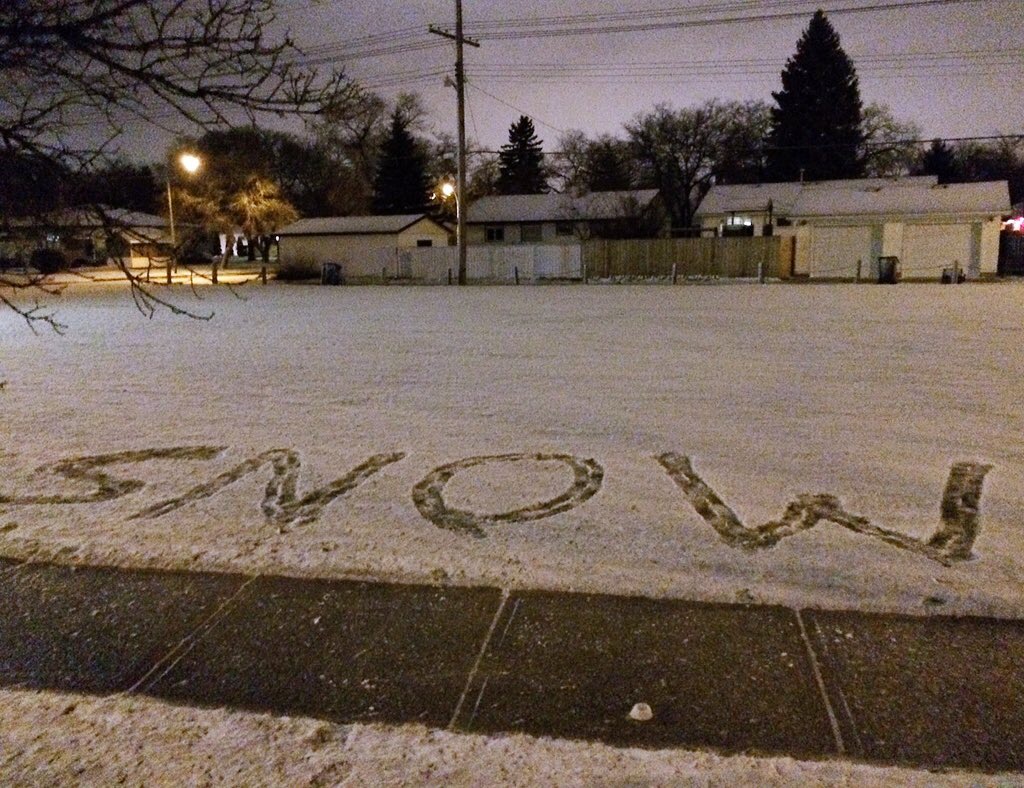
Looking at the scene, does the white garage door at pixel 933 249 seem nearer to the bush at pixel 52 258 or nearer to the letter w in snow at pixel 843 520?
the letter w in snow at pixel 843 520

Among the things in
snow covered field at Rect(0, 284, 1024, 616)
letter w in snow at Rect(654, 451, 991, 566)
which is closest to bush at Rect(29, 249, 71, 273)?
snow covered field at Rect(0, 284, 1024, 616)

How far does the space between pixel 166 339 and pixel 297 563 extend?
12277 mm

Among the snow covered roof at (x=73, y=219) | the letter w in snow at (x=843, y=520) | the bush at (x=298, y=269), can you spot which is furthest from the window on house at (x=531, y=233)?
the snow covered roof at (x=73, y=219)

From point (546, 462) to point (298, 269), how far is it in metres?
41.8

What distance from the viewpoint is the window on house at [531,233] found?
51969 millimetres

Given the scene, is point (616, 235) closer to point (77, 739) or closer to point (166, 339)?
point (166, 339)

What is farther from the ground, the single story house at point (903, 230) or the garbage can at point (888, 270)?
the single story house at point (903, 230)

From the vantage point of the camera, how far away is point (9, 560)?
5191 mm

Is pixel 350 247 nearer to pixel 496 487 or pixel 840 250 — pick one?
pixel 840 250

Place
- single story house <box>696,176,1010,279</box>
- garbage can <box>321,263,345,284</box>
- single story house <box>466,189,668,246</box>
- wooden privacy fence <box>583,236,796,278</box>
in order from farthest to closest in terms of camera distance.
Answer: single story house <box>466,189,668,246</box>
garbage can <box>321,263,345,284</box>
wooden privacy fence <box>583,236,796,278</box>
single story house <box>696,176,1010,279</box>

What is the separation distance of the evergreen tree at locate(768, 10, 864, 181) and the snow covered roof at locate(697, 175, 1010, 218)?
702 inches

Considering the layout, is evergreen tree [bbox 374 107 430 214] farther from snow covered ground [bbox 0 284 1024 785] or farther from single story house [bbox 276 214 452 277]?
snow covered ground [bbox 0 284 1024 785]

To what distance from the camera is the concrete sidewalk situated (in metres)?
3.33

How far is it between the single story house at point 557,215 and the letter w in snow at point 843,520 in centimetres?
3974
